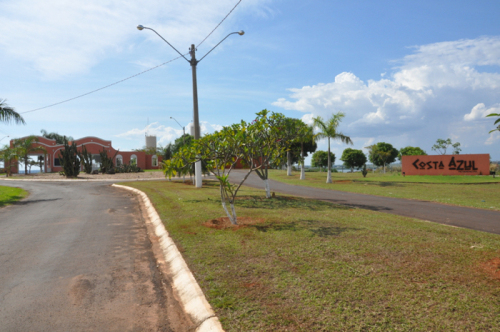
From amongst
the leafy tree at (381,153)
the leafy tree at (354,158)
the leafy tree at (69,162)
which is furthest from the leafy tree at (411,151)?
the leafy tree at (69,162)

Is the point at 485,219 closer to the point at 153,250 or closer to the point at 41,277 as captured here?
the point at 153,250

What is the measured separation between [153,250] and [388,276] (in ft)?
15.0

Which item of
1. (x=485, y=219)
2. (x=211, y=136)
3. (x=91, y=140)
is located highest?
(x=91, y=140)

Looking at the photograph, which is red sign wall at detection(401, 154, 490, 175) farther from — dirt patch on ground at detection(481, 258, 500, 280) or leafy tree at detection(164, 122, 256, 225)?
dirt patch on ground at detection(481, 258, 500, 280)

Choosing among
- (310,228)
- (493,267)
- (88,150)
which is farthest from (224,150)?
(88,150)

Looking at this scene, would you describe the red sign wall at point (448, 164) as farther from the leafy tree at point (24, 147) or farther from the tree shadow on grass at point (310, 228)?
the leafy tree at point (24, 147)

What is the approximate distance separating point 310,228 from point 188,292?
4193 mm

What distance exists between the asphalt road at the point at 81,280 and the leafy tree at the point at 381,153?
64106 millimetres

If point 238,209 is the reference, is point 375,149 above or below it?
above

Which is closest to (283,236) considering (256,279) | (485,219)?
(256,279)

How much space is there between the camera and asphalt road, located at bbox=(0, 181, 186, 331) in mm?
4074

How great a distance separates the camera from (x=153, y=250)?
7227 millimetres

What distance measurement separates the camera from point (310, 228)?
27.1 ft

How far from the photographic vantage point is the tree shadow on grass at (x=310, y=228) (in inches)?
307
